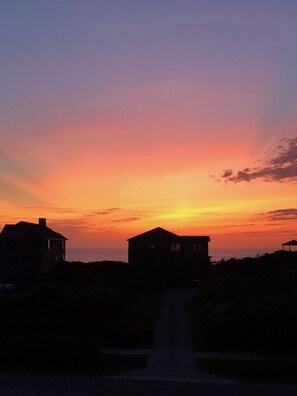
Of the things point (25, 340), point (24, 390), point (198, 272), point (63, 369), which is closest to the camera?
point (24, 390)

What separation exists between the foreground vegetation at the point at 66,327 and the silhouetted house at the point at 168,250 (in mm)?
28471

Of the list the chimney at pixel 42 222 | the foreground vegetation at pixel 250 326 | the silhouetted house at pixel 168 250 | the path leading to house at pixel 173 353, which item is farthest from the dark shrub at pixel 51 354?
the chimney at pixel 42 222

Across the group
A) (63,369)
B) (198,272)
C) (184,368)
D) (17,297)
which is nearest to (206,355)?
(184,368)

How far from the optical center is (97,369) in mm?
17812

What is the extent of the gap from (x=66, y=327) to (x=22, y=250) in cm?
4232

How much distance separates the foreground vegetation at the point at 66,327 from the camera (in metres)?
18.1

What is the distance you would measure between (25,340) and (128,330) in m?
4.73

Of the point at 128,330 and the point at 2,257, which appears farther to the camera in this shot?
the point at 2,257

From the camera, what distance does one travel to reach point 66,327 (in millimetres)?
23547

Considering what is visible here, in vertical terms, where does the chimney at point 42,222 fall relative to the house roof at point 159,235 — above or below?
above

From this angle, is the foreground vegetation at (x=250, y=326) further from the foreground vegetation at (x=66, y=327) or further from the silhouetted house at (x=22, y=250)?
the silhouetted house at (x=22, y=250)

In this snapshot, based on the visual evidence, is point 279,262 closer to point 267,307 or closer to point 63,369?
point 267,307

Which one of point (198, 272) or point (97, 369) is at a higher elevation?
point (198, 272)

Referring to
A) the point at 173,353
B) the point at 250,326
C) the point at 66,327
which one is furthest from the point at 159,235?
the point at 173,353
